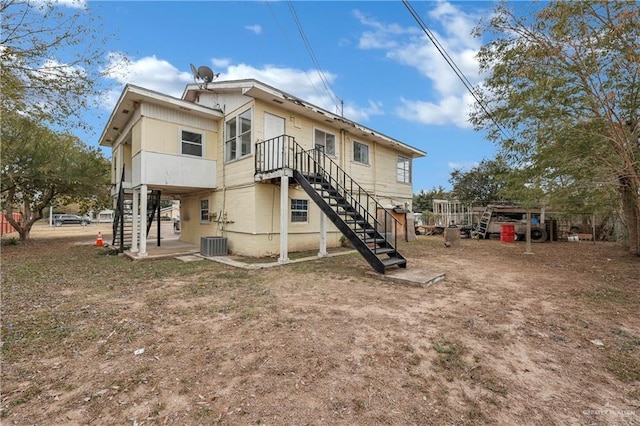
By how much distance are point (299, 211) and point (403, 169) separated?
314 inches

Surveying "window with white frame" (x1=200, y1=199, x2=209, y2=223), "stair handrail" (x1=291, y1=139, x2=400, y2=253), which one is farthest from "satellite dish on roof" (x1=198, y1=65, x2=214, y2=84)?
"window with white frame" (x1=200, y1=199, x2=209, y2=223)

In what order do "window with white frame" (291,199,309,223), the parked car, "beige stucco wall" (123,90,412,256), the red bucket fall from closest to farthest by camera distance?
1. "beige stucco wall" (123,90,412,256)
2. "window with white frame" (291,199,309,223)
3. the red bucket
4. the parked car

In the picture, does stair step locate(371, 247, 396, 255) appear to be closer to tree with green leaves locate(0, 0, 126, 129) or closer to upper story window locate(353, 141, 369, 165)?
upper story window locate(353, 141, 369, 165)

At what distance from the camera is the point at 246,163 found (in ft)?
30.4

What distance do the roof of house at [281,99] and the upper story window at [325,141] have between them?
0.45 meters

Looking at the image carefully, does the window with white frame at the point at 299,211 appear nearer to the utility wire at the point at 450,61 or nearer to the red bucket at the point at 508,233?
the utility wire at the point at 450,61

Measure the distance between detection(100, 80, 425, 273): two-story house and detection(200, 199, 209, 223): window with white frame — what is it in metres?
0.04

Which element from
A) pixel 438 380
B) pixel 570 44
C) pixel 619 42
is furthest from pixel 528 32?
pixel 438 380

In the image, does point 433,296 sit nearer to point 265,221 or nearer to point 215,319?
point 215,319

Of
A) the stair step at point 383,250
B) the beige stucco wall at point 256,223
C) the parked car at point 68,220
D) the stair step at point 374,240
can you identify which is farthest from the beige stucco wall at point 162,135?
the parked car at point 68,220

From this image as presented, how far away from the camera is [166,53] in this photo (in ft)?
30.1

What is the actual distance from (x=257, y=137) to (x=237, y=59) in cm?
436

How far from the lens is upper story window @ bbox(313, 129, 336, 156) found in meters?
11.1

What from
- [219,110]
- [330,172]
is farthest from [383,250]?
[219,110]
